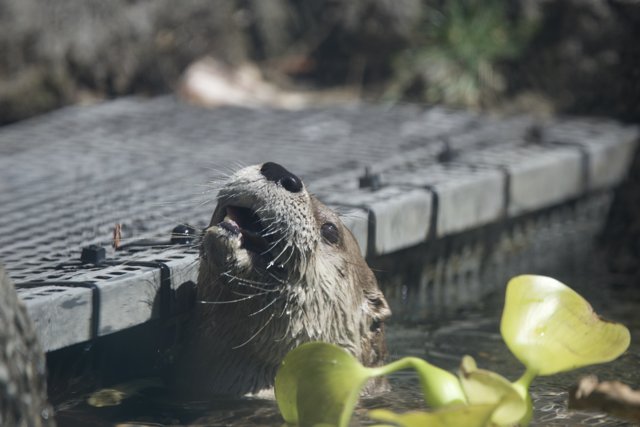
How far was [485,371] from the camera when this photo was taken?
296 centimetres

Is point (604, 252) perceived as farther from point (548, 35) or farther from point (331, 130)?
point (548, 35)

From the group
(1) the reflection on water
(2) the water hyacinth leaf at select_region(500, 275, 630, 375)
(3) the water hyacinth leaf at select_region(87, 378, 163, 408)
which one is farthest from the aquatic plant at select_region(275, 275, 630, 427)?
(3) the water hyacinth leaf at select_region(87, 378, 163, 408)

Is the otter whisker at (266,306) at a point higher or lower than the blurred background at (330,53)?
lower

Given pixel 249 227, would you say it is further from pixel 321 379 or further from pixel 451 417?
pixel 451 417

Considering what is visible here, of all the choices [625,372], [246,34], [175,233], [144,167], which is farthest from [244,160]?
[246,34]

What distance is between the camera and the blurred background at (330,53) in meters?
7.48

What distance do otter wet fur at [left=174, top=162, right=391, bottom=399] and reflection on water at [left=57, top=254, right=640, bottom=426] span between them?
118 mm

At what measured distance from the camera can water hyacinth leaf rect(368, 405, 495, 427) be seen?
9.14ft

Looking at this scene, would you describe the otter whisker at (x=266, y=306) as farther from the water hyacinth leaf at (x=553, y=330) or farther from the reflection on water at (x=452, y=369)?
the water hyacinth leaf at (x=553, y=330)

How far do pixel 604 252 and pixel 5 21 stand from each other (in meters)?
3.78

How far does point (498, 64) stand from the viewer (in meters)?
8.66

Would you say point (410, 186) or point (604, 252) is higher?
point (410, 186)

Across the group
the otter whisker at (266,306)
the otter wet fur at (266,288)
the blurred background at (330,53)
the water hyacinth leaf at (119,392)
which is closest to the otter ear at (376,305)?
the otter wet fur at (266,288)

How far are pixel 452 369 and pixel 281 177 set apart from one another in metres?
1.39
